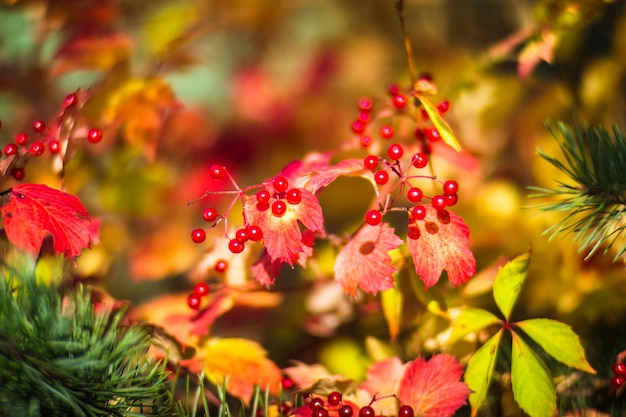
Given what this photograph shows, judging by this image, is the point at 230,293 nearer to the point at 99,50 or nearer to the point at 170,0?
the point at 99,50

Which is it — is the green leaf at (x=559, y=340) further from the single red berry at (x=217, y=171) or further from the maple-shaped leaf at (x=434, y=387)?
the single red berry at (x=217, y=171)

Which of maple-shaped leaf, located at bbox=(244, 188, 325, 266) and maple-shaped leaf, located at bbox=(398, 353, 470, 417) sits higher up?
maple-shaped leaf, located at bbox=(244, 188, 325, 266)

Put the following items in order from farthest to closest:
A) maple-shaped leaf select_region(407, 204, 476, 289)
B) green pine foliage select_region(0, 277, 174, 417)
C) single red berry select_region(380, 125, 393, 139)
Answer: single red berry select_region(380, 125, 393, 139), maple-shaped leaf select_region(407, 204, 476, 289), green pine foliage select_region(0, 277, 174, 417)

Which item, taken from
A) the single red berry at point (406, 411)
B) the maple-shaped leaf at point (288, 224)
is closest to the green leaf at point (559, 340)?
the single red berry at point (406, 411)

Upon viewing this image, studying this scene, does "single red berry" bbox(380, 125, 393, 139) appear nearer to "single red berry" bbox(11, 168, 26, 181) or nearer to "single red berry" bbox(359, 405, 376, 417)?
"single red berry" bbox(359, 405, 376, 417)

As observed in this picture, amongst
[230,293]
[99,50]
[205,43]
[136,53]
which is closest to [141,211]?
[99,50]

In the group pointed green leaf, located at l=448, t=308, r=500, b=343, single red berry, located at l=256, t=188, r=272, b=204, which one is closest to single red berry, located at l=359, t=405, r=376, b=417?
pointed green leaf, located at l=448, t=308, r=500, b=343

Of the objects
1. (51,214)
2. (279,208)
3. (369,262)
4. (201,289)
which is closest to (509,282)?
(369,262)

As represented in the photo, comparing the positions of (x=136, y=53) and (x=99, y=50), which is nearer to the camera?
(x=99, y=50)
